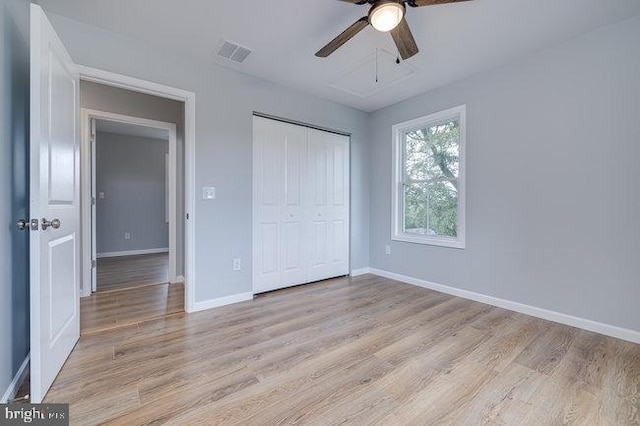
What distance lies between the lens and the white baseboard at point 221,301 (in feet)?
8.92

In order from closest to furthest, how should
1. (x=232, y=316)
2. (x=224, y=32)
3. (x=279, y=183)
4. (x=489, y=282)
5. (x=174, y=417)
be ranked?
1. (x=174, y=417)
2. (x=224, y=32)
3. (x=232, y=316)
4. (x=489, y=282)
5. (x=279, y=183)

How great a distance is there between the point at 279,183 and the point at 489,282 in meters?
2.55

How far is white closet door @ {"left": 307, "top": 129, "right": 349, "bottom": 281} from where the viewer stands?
371cm

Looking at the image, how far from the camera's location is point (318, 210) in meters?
3.77

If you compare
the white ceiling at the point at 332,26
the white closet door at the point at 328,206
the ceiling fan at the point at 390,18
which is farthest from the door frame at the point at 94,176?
the ceiling fan at the point at 390,18

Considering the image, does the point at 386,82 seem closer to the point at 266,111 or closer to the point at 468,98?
the point at 468,98

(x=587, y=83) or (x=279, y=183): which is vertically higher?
A: (x=587, y=83)

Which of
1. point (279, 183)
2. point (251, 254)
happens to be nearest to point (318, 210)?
point (279, 183)

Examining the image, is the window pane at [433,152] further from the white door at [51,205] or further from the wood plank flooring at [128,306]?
the white door at [51,205]

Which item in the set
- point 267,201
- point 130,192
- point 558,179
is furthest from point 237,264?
point 130,192

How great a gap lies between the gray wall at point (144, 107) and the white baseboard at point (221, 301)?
1229mm

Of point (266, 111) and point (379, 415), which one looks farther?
point (266, 111)

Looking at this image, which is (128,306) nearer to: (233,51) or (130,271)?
(130,271)

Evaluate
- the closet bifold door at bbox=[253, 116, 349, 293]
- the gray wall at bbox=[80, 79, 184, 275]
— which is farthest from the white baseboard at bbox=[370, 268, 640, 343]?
the gray wall at bbox=[80, 79, 184, 275]
